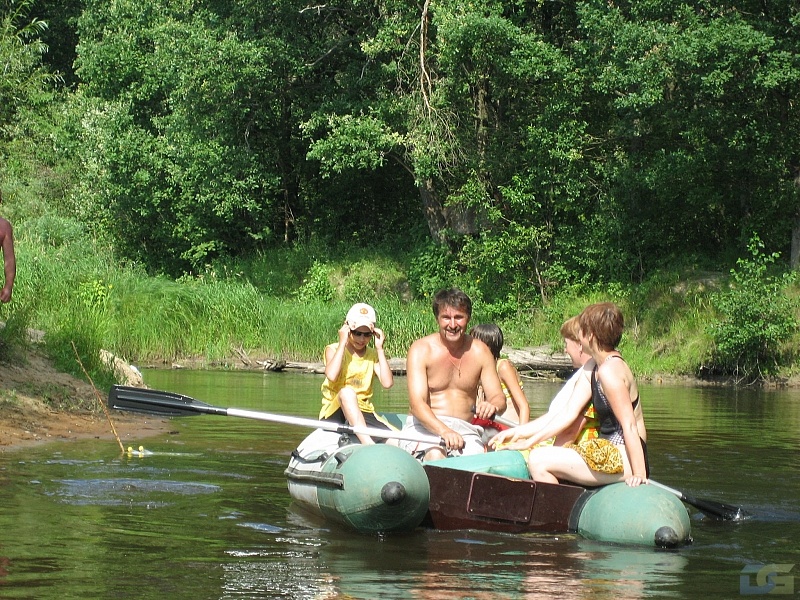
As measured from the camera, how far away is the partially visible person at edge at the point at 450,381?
27.0 ft

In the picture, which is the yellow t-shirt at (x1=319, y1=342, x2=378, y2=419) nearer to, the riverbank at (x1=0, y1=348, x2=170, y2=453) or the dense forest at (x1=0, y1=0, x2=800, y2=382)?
the riverbank at (x1=0, y1=348, x2=170, y2=453)

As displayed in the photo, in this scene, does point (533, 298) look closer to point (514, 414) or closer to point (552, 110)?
point (552, 110)

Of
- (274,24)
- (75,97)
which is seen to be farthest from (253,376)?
(75,97)

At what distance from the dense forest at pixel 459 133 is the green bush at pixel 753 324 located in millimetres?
547

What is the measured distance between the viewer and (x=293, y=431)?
13.3m

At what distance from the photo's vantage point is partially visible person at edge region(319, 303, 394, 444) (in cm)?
896

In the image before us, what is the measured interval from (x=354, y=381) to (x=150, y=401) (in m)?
1.59

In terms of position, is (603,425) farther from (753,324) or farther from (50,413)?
(753,324)

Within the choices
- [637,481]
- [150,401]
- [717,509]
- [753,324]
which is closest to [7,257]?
[150,401]

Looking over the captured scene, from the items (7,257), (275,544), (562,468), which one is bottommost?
(275,544)

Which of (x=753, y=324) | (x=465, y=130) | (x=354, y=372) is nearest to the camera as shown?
(x=354, y=372)

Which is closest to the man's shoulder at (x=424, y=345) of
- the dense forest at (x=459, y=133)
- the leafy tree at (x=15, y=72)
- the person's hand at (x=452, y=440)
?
the person's hand at (x=452, y=440)

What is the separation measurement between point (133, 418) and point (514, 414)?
15.0 ft

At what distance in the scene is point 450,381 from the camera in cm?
847
